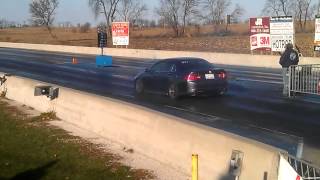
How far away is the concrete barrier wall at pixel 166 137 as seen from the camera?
771cm

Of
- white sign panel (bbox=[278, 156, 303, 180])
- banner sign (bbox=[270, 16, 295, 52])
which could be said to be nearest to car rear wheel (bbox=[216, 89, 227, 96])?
banner sign (bbox=[270, 16, 295, 52])

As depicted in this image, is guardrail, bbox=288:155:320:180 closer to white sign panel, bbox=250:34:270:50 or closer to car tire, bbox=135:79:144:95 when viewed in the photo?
car tire, bbox=135:79:144:95

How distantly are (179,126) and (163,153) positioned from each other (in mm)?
635

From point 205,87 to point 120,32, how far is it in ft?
120

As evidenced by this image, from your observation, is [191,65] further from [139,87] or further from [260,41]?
[260,41]

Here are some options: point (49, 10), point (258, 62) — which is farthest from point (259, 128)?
point (49, 10)

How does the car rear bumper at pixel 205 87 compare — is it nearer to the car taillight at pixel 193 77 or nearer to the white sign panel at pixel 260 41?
the car taillight at pixel 193 77

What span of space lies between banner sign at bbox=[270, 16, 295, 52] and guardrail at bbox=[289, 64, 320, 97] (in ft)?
44.7

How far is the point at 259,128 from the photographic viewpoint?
12.9m

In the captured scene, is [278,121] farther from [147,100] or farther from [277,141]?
[147,100]

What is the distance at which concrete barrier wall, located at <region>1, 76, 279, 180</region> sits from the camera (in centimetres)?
771

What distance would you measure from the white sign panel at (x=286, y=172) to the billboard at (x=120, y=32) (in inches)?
1880

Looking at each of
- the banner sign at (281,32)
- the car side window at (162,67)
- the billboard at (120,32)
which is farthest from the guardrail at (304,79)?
the billboard at (120,32)

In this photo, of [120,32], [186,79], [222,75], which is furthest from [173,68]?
[120,32]
